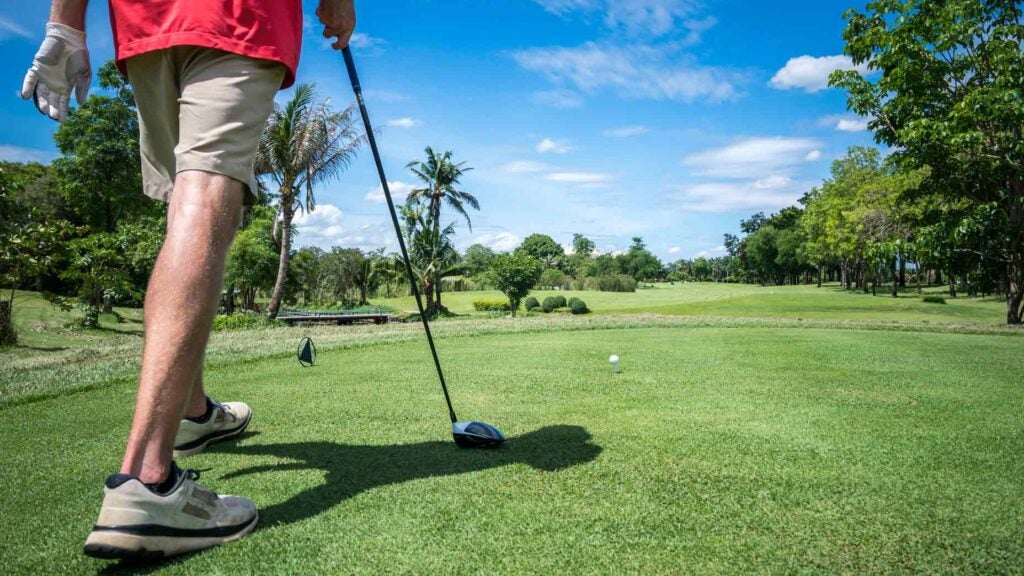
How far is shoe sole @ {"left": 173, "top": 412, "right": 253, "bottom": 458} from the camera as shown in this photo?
7.97ft

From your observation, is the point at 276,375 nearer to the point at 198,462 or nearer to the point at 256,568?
the point at 198,462

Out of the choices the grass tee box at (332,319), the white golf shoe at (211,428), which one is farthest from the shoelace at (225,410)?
the grass tee box at (332,319)

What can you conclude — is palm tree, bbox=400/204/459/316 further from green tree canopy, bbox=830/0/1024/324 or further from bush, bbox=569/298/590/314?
green tree canopy, bbox=830/0/1024/324

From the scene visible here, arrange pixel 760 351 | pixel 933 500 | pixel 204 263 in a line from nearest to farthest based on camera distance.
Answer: pixel 204 263
pixel 933 500
pixel 760 351

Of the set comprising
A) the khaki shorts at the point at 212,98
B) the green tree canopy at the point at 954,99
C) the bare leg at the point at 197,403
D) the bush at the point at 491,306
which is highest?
the green tree canopy at the point at 954,99

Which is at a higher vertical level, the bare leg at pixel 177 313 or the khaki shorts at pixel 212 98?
the khaki shorts at pixel 212 98

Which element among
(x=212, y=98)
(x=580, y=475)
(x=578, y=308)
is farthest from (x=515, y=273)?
(x=212, y=98)

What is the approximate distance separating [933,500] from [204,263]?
96.4 inches

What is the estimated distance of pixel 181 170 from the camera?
1.72 metres

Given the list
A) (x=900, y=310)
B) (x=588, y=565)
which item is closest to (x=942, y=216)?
(x=900, y=310)

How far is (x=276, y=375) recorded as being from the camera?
530cm

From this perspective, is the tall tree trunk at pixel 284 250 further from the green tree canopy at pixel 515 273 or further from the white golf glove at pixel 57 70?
the white golf glove at pixel 57 70

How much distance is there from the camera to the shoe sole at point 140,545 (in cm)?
141

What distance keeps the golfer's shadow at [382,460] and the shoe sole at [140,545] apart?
185 mm
